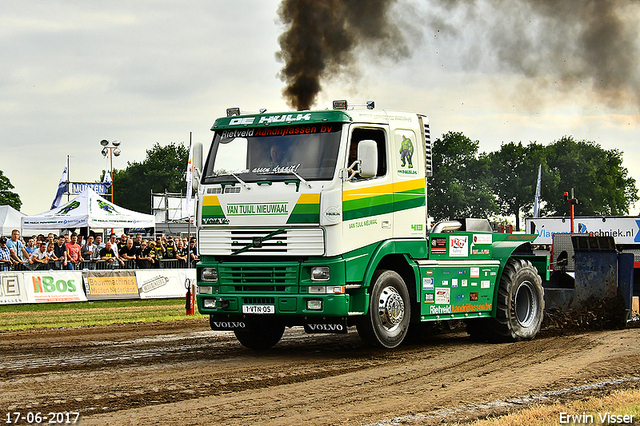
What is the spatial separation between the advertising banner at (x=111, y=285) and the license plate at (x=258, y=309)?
13810 millimetres

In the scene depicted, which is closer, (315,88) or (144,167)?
A: (315,88)

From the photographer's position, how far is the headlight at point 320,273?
9805 mm

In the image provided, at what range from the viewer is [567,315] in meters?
13.8

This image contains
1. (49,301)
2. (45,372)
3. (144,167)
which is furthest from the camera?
(144,167)

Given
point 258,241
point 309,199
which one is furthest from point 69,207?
point 309,199

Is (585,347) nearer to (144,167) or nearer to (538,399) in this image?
(538,399)

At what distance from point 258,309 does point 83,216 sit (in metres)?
19.2

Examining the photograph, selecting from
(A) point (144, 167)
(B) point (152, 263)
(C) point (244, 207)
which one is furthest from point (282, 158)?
(A) point (144, 167)

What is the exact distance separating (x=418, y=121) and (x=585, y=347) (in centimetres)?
393

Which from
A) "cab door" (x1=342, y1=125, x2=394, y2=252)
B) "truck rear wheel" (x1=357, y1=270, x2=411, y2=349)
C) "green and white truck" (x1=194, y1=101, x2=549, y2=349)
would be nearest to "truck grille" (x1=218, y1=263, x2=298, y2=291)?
"green and white truck" (x1=194, y1=101, x2=549, y2=349)

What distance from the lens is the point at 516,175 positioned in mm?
76562

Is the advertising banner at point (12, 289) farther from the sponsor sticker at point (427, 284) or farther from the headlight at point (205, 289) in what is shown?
the sponsor sticker at point (427, 284)

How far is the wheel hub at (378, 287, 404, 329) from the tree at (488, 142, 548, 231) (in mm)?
60634

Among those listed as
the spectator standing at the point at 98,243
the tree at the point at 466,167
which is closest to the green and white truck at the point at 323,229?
the spectator standing at the point at 98,243
